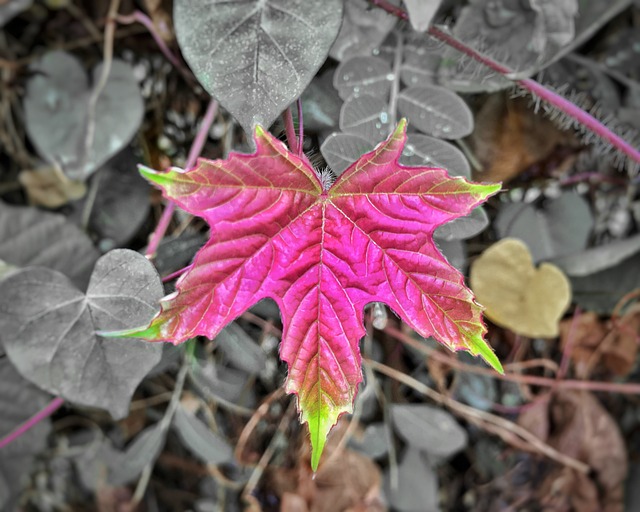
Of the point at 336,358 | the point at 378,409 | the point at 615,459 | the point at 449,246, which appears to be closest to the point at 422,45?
the point at 449,246

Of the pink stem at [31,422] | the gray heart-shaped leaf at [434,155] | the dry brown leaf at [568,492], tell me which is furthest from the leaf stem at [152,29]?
the dry brown leaf at [568,492]

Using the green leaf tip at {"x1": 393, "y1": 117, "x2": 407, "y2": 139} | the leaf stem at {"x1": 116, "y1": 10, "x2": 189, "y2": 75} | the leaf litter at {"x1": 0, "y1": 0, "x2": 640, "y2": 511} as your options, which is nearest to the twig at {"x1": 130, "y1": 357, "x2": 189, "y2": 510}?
the leaf litter at {"x1": 0, "y1": 0, "x2": 640, "y2": 511}

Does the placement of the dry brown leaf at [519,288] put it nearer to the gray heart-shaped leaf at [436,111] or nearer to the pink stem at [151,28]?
the gray heart-shaped leaf at [436,111]

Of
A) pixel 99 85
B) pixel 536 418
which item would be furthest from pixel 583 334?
pixel 99 85

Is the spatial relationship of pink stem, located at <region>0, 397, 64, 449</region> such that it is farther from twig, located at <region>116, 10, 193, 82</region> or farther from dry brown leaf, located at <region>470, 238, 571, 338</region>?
dry brown leaf, located at <region>470, 238, 571, 338</region>

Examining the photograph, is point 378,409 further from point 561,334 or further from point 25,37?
point 25,37

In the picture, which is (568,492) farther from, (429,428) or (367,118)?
(367,118)
